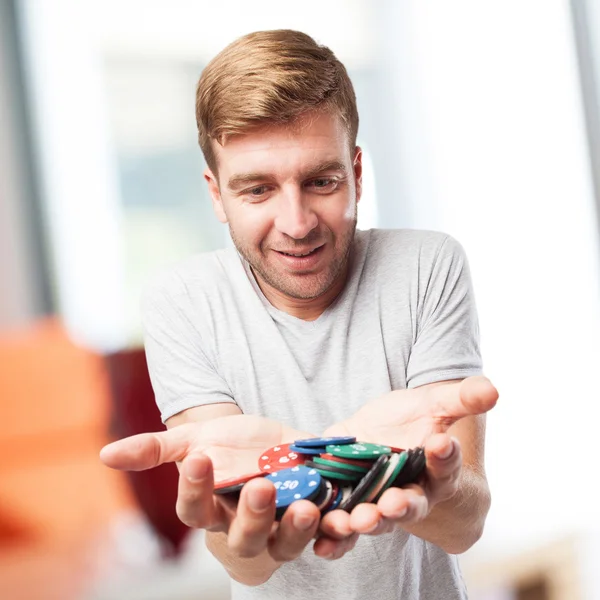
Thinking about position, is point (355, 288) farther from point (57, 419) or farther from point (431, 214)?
point (431, 214)

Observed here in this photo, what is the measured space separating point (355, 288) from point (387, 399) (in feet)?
0.79

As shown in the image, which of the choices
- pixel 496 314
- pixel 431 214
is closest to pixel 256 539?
pixel 496 314

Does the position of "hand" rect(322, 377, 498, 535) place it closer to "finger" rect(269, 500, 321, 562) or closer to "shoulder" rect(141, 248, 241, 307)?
"finger" rect(269, 500, 321, 562)

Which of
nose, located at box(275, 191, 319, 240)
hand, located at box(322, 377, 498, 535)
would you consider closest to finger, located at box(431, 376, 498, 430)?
hand, located at box(322, 377, 498, 535)

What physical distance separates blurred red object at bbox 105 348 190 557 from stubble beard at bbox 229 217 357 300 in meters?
2.00

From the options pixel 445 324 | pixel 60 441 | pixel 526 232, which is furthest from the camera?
pixel 526 232

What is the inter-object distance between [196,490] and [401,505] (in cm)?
26

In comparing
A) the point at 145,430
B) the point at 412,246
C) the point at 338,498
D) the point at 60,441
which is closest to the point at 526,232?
the point at 145,430

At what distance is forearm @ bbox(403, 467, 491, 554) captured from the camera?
52.1 inches

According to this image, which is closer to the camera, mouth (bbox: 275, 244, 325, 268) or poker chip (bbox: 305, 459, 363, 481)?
poker chip (bbox: 305, 459, 363, 481)

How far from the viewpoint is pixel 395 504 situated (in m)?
1.05

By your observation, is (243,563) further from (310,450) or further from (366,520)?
(366,520)

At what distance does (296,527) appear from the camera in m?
1.06

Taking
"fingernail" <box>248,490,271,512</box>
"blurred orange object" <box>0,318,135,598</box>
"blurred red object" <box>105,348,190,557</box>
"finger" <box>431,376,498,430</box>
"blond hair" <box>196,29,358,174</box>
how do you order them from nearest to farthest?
1. "fingernail" <box>248,490,271,512</box>
2. "finger" <box>431,376,498,430</box>
3. "blond hair" <box>196,29,358,174</box>
4. "blurred red object" <box>105,348,190,557</box>
5. "blurred orange object" <box>0,318,135,598</box>
